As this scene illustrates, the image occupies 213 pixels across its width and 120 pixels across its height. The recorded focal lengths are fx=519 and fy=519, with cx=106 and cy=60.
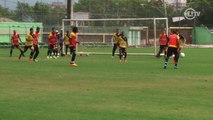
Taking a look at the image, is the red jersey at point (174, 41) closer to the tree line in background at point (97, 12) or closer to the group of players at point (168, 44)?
the group of players at point (168, 44)

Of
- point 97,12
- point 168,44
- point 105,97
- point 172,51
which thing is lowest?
point 105,97

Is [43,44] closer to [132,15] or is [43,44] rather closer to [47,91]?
[132,15]

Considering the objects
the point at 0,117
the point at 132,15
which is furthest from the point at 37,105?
the point at 132,15

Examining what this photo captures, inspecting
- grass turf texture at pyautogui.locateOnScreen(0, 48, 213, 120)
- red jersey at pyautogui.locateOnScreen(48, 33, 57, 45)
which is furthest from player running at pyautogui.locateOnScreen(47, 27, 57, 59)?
grass turf texture at pyautogui.locateOnScreen(0, 48, 213, 120)

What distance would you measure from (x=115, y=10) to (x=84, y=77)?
58638mm

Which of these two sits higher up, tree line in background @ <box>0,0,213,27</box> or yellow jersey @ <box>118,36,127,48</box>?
tree line in background @ <box>0,0,213,27</box>

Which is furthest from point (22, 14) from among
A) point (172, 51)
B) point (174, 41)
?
point (174, 41)

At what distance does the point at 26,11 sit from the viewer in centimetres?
6919

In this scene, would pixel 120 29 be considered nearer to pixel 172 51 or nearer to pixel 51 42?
pixel 51 42

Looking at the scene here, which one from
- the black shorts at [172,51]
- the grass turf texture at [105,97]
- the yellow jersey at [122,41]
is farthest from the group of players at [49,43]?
the grass turf texture at [105,97]

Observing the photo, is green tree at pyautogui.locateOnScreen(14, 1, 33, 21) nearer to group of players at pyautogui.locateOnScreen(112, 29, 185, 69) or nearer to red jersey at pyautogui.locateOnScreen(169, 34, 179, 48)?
group of players at pyautogui.locateOnScreen(112, 29, 185, 69)

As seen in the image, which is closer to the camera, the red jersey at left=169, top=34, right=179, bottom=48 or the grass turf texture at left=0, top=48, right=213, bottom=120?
the grass turf texture at left=0, top=48, right=213, bottom=120

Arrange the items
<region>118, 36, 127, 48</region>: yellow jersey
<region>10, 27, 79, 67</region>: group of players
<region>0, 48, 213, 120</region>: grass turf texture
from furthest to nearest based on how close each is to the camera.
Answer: <region>118, 36, 127, 48</region>: yellow jersey < <region>10, 27, 79, 67</region>: group of players < <region>0, 48, 213, 120</region>: grass turf texture

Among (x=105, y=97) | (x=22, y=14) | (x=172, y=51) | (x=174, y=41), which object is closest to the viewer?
(x=105, y=97)
